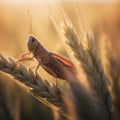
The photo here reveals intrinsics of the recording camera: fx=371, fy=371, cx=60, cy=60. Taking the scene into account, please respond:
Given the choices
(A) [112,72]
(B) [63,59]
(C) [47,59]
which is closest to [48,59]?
(C) [47,59]

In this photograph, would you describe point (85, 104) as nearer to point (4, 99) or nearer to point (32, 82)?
point (32, 82)

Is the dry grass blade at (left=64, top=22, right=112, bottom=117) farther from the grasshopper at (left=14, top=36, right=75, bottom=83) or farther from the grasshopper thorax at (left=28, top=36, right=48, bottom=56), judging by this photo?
the grasshopper thorax at (left=28, top=36, right=48, bottom=56)

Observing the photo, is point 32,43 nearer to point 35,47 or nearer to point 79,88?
point 35,47

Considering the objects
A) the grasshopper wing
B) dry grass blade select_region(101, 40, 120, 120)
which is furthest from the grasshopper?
dry grass blade select_region(101, 40, 120, 120)

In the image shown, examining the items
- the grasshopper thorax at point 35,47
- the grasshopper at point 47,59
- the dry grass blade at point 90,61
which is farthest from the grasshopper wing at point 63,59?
the dry grass blade at point 90,61

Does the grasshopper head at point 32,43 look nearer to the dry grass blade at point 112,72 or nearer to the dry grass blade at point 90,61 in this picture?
the dry grass blade at point 112,72
